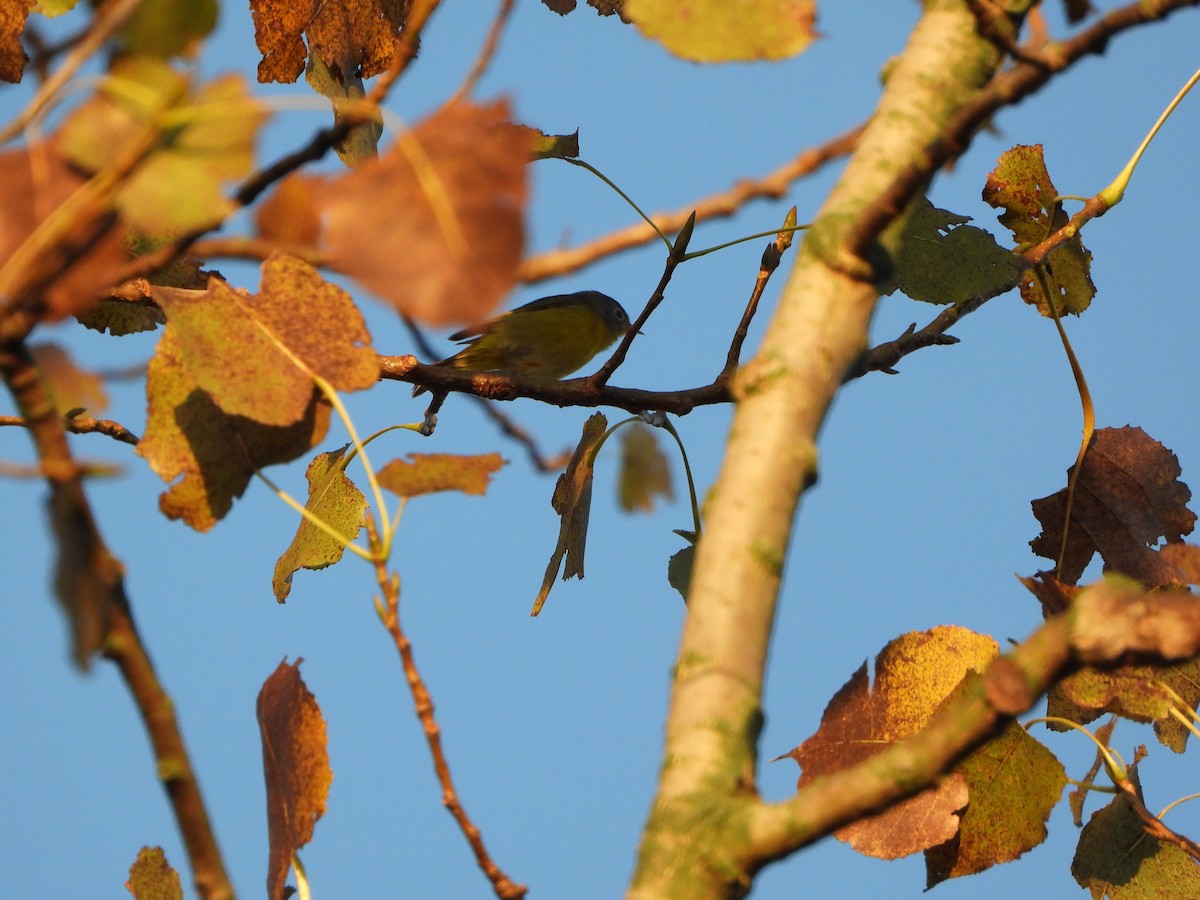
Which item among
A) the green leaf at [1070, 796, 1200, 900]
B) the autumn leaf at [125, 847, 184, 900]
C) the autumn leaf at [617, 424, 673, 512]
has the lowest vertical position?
the green leaf at [1070, 796, 1200, 900]

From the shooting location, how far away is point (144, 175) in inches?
21.2

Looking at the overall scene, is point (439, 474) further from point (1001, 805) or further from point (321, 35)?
point (321, 35)

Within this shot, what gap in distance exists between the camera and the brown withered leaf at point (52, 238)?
0.53 metres

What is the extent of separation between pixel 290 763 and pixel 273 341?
36 centimetres

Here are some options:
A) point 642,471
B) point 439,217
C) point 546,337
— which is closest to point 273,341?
point 439,217

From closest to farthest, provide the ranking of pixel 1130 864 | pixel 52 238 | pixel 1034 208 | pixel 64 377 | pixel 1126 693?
pixel 52 238, pixel 64 377, pixel 1126 693, pixel 1130 864, pixel 1034 208

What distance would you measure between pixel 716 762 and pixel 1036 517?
3.02 feet

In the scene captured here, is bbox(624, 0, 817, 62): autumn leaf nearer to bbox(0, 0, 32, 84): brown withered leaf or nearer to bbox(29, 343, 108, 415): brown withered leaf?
bbox(29, 343, 108, 415): brown withered leaf

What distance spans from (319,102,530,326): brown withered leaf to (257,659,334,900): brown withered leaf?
1.67 ft

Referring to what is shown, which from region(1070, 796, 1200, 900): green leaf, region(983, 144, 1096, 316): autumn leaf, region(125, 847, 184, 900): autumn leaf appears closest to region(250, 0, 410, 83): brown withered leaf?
region(983, 144, 1096, 316): autumn leaf

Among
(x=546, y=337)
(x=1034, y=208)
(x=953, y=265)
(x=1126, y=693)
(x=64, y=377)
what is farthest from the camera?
(x=546, y=337)

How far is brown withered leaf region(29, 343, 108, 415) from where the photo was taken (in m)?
0.66

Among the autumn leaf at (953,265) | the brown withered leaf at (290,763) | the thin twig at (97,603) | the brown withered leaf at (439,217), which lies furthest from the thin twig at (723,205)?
the autumn leaf at (953,265)

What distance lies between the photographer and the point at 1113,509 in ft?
4.57
